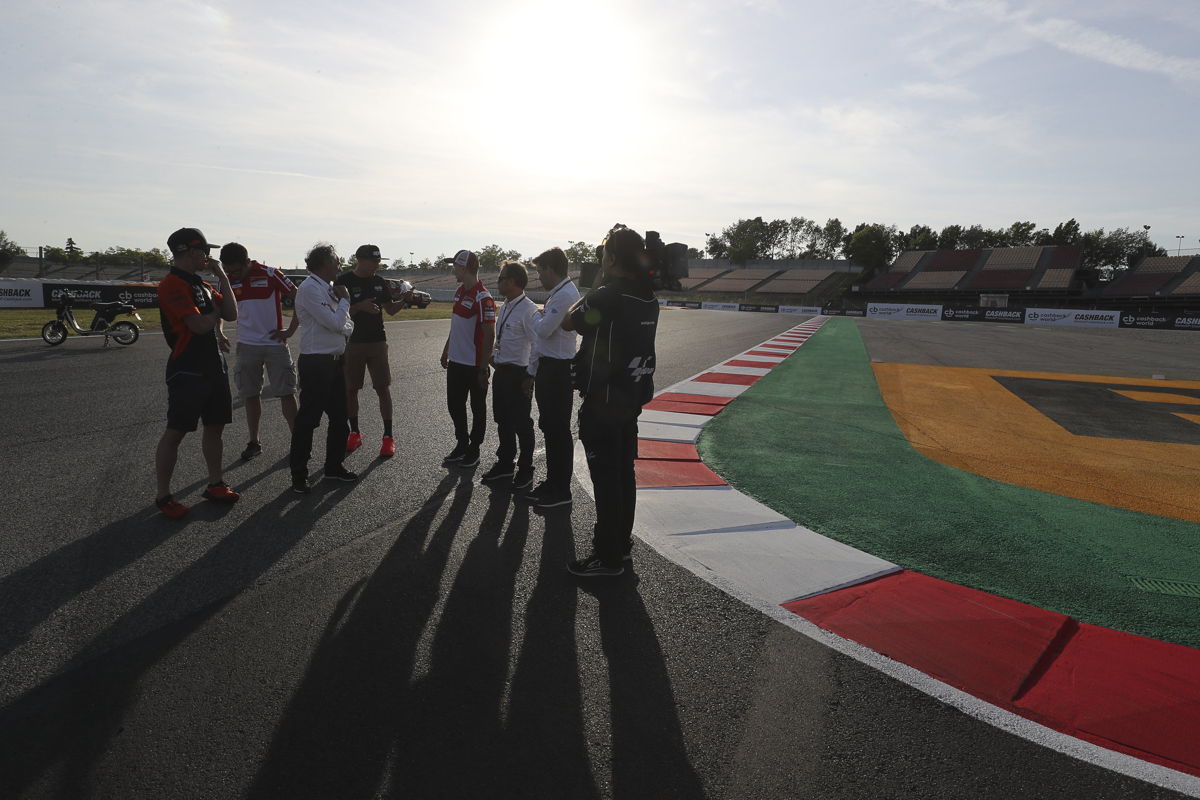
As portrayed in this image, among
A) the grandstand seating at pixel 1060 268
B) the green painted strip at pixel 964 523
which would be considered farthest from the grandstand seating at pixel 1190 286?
the green painted strip at pixel 964 523

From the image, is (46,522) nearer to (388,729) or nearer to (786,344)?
(388,729)

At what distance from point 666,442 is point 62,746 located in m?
4.88

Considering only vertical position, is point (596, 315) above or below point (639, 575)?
above

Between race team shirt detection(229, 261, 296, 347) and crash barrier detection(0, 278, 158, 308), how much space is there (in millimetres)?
18256

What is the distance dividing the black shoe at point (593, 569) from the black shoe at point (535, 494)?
1180 mm

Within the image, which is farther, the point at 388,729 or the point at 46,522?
the point at 46,522

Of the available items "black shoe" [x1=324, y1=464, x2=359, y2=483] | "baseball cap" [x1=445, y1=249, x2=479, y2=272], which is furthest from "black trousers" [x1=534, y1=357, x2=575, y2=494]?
"black shoe" [x1=324, y1=464, x2=359, y2=483]

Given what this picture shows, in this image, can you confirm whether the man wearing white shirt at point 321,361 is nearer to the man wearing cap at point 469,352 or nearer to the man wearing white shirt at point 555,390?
the man wearing cap at point 469,352

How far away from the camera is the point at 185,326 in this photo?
3.80 meters

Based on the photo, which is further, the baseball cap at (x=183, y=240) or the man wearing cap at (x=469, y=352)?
the man wearing cap at (x=469, y=352)

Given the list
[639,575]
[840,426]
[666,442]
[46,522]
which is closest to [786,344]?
[840,426]

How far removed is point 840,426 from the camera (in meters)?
7.05

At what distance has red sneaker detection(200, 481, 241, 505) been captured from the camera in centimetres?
409

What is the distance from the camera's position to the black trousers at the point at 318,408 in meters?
4.43
